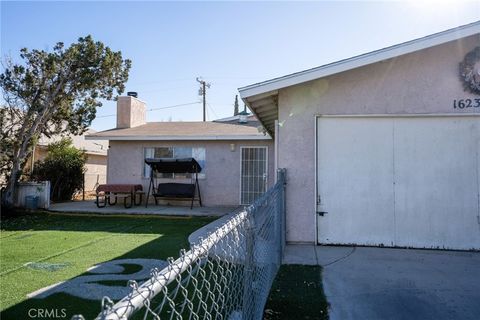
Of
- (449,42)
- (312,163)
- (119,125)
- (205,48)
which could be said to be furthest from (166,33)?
(119,125)

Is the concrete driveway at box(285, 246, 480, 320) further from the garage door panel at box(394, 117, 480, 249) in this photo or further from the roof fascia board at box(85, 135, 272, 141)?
the roof fascia board at box(85, 135, 272, 141)

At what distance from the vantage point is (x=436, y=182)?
276 inches

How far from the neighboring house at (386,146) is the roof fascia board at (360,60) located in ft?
0.06

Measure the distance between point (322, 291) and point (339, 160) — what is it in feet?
10.3

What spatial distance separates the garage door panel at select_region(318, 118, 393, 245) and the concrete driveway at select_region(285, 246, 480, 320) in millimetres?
357

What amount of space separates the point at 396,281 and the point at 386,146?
9.46 ft

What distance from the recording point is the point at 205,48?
14414 millimetres

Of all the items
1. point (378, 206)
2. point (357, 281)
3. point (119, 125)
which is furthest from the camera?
point (119, 125)

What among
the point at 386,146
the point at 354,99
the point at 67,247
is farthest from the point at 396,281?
the point at 67,247

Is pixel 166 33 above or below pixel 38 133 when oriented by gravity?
above

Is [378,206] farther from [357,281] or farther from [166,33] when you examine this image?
[166,33]

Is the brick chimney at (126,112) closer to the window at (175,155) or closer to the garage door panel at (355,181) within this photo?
the window at (175,155)

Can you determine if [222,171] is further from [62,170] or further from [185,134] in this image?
[62,170]

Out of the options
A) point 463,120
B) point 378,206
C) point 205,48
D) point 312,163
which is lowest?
point 378,206
